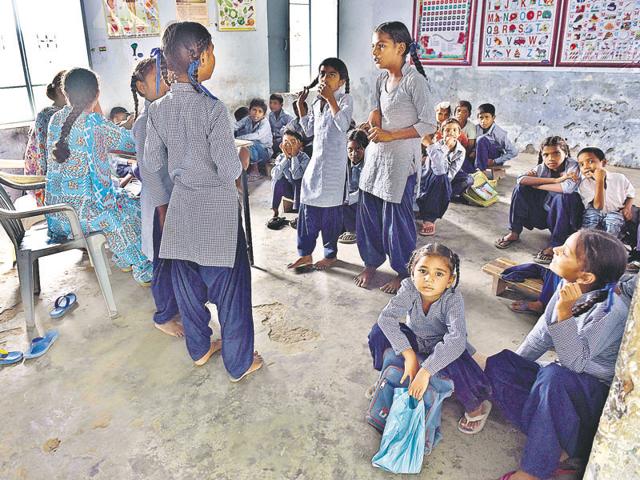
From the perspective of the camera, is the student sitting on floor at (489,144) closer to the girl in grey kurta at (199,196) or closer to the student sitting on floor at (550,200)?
the student sitting on floor at (550,200)

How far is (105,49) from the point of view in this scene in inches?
228

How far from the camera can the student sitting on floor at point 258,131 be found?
6371 mm

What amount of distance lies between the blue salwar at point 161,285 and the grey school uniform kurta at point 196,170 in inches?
12.2

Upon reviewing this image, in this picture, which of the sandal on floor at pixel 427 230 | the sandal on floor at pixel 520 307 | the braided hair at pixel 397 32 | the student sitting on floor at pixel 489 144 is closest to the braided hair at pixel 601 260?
the sandal on floor at pixel 520 307

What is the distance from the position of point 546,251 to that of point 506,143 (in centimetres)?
243

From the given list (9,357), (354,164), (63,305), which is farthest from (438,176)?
(9,357)

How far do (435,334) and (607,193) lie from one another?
2161 millimetres

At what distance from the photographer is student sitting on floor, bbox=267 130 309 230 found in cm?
435

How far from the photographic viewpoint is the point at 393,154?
3.13m

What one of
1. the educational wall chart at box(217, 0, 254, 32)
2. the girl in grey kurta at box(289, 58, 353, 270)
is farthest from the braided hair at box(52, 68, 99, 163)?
the educational wall chart at box(217, 0, 254, 32)

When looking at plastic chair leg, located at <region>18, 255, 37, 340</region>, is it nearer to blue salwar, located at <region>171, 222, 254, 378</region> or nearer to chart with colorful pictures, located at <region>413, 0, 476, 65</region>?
blue salwar, located at <region>171, 222, 254, 378</region>

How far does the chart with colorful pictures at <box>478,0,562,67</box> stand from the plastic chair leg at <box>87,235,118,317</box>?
255 inches

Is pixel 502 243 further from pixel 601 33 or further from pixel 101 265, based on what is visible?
pixel 601 33

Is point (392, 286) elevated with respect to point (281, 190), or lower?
lower
